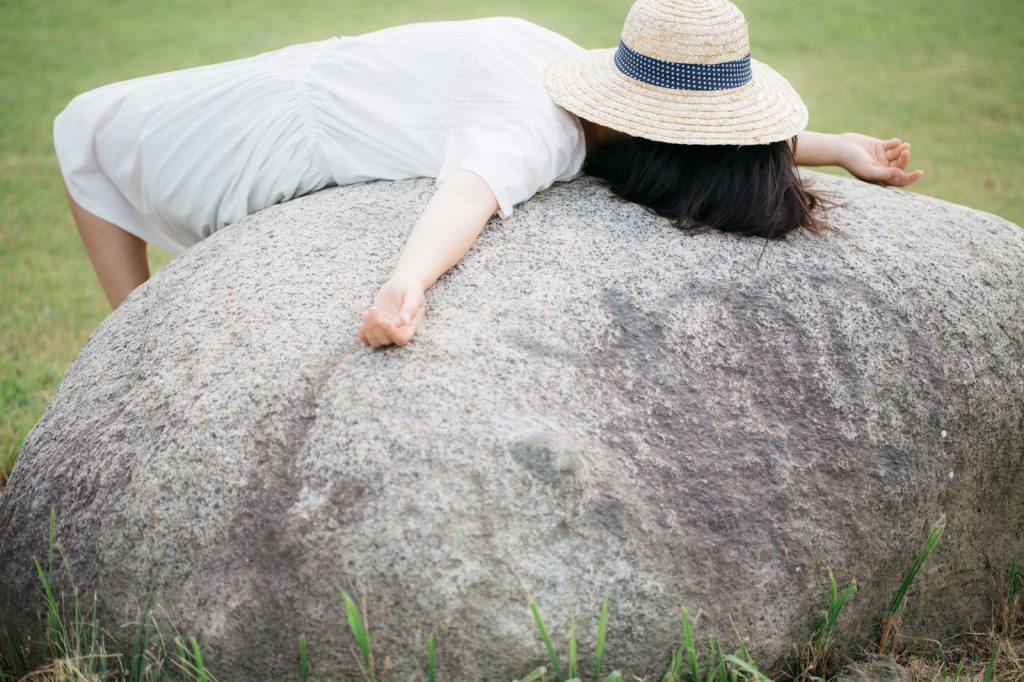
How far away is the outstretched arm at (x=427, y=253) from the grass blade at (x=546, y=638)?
0.64m

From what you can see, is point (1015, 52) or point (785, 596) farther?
point (1015, 52)

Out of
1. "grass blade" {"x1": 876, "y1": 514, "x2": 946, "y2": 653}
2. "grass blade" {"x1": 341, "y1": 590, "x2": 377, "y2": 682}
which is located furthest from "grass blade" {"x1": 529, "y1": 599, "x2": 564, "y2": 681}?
"grass blade" {"x1": 876, "y1": 514, "x2": 946, "y2": 653}

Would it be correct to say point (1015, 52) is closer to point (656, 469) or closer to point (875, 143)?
→ point (875, 143)

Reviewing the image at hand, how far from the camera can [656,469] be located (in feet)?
6.88

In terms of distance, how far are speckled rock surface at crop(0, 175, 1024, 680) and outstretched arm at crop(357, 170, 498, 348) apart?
0.19 ft

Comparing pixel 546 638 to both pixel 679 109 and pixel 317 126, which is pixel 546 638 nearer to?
pixel 679 109

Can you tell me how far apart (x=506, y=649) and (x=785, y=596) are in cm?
67

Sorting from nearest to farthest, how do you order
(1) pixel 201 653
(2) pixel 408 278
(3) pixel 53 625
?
(1) pixel 201 653, (3) pixel 53 625, (2) pixel 408 278

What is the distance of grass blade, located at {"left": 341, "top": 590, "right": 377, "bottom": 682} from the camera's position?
1.79m

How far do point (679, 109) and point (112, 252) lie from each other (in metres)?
1.97

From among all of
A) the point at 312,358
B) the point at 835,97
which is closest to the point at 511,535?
the point at 312,358

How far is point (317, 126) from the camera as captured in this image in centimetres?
284

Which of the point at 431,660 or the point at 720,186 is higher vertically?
the point at 720,186

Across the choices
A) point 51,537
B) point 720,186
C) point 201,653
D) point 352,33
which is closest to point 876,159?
point 720,186
